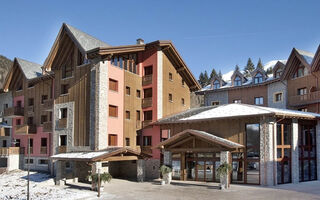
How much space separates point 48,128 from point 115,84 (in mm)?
9676

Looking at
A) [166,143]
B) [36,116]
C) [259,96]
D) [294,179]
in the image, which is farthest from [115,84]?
[259,96]

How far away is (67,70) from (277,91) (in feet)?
88.5

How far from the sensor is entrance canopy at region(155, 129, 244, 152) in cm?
2673

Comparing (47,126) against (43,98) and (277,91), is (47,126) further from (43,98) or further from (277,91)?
(277,91)

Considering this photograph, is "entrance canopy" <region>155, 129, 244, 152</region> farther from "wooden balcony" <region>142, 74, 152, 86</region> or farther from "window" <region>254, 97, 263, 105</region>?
"window" <region>254, 97, 263, 105</region>

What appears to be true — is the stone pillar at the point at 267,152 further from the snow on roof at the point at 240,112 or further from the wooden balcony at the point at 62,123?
the wooden balcony at the point at 62,123

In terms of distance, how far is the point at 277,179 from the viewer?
27.4 m

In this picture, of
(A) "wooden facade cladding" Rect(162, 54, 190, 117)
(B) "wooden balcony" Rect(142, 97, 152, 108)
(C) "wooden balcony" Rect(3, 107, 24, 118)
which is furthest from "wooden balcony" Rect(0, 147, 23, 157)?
(A) "wooden facade cladding" Rect(162, 54, 190, 117)

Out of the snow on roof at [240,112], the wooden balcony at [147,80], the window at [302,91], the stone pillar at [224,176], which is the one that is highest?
the wooden balcony at [147,80]

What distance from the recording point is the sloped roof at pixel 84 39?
109 ft

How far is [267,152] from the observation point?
87.9 ft

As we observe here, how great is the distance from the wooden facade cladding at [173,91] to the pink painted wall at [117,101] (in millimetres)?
5758

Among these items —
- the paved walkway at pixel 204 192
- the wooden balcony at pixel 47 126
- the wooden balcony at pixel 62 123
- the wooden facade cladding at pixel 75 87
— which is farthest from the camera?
the wooden balcony at pixel 47 126

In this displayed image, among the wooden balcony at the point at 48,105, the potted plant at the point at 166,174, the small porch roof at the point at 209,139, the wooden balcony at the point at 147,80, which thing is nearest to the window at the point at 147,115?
the wooden balcony at the point at 147,80
